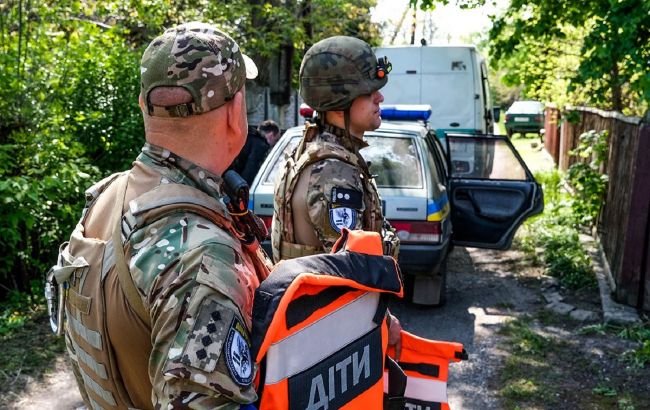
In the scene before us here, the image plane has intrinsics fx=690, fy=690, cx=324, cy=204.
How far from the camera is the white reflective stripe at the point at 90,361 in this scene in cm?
147

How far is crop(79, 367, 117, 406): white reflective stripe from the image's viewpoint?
4.92 feet

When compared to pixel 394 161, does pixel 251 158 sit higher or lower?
lower

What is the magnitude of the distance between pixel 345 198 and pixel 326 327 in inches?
44.1

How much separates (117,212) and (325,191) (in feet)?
3.87

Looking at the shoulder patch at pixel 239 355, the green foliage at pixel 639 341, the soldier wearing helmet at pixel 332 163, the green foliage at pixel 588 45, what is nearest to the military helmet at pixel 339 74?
the soldier wearing helmet at pixel 332 163

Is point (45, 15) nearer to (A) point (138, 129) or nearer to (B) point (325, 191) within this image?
(A) point (138, 129)

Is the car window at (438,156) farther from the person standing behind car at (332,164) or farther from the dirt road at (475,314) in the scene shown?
the person standing behind car at (332,164)

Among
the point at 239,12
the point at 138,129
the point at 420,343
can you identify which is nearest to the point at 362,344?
the point at 420,343

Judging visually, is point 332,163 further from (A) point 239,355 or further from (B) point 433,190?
(B) point 433,190

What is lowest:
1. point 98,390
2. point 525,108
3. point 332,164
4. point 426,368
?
point 426,368

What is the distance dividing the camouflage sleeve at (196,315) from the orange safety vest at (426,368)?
106cm

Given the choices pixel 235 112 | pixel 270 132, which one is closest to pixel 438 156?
pixel 270 132

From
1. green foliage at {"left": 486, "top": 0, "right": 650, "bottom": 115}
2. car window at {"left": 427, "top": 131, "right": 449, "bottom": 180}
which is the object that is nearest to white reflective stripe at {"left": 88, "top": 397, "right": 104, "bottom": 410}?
car window at {"left": 427, "top": 131, "right": 449, "bottom": 180}

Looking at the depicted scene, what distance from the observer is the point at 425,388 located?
228 centimetres
